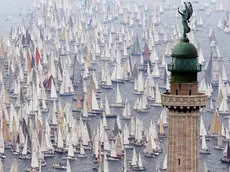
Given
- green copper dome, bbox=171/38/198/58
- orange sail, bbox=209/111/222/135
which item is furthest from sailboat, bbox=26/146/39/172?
green copper dome, bbox=171/38/198/58

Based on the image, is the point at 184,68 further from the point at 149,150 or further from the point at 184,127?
the point at 149,150

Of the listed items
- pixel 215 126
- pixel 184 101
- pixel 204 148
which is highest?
pixel 215 126

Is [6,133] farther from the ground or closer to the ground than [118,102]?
closer to the ground

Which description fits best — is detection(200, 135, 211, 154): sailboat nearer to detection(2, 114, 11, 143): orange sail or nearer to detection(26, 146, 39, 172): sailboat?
detection(26, 146, 39, 172): sailboat

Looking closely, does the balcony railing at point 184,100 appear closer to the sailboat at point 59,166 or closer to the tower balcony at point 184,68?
the tower balcony at point 184,68

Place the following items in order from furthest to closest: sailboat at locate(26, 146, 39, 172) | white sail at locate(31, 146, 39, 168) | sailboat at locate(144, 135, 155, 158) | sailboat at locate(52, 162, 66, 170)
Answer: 1. sailboat at locate(144, 135, 155, 158)
2. sailboat at locate(52, 162, 66, 170)
3. white sail at locate(31, 146, 39, 168)
4. sailboat at locate(26, 146, 39, 172)

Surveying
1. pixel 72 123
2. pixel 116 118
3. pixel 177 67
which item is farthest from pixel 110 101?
pixel 177 67

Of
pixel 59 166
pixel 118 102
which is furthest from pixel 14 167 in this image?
pixel 118 102
